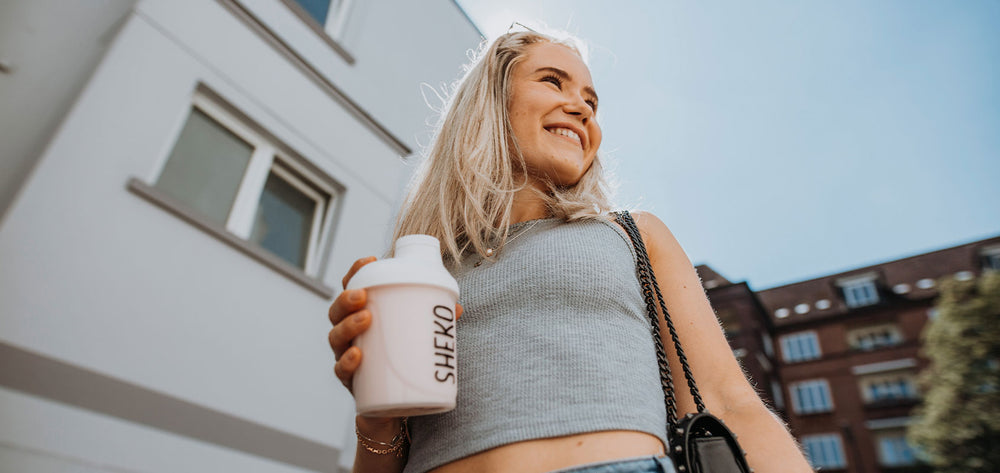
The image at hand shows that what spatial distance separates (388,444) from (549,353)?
0.50 metres

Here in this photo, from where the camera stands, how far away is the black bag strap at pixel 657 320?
1170 millimetres

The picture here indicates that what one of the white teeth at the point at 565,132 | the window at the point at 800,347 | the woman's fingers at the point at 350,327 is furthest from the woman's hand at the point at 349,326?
the window at the point at 800,347

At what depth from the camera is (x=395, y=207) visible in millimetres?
5891

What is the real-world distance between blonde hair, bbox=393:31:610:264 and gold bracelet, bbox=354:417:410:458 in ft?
1.58

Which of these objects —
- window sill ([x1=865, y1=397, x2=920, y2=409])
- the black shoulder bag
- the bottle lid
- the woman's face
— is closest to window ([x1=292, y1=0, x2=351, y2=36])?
the woman's face

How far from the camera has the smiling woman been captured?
40.8 inches

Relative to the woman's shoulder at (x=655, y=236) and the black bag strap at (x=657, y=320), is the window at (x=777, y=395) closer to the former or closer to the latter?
the woman's shoulder at (x=655, y=236)

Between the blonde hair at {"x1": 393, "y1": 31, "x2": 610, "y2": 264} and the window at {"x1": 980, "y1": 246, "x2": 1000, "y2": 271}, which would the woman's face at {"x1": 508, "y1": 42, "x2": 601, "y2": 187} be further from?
the window at {"x1": 980, "y1": 246, "x2": 1000, "y2": 271}

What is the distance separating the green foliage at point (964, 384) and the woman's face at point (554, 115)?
23.7 meters

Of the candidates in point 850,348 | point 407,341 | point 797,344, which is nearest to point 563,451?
point 407,341

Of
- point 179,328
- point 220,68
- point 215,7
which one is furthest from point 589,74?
point 215,7

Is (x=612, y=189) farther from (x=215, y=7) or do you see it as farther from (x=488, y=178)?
(x=215, y=7)

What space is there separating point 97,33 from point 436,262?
178 inches

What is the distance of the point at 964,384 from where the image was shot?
65.4ft
